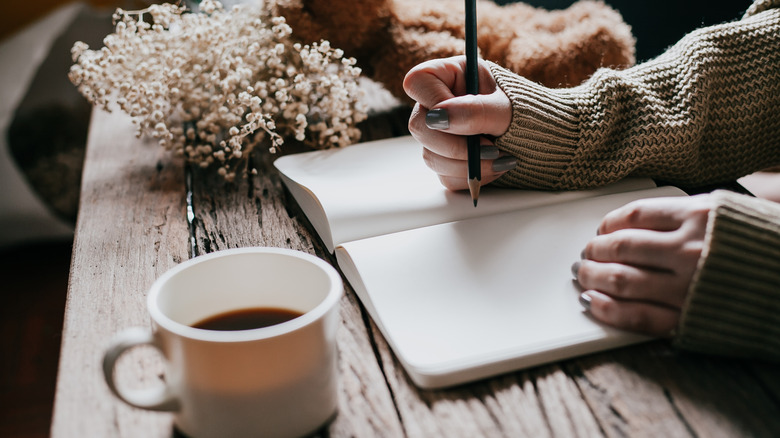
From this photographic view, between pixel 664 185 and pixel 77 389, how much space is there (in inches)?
27.5

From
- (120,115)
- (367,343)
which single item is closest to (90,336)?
(367,343)

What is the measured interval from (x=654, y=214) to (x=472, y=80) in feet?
0.87

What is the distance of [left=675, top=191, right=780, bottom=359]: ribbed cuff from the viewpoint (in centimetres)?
52

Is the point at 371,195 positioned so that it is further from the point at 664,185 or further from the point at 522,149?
the point at 664,185

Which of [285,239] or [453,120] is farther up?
[453,120]

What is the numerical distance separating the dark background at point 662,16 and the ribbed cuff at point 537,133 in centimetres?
75

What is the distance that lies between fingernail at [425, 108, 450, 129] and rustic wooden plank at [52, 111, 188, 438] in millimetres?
317

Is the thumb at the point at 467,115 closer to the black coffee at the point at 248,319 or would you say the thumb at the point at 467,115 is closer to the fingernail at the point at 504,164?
the fingernail at the point at 504,164

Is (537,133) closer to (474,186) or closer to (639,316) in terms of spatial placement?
(474,186)

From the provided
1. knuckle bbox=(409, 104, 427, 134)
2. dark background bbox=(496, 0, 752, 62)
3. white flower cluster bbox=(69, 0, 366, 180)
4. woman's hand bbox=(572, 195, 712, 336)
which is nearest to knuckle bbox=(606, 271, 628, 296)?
woman's hand bbox=(572, 195, 712, 336)

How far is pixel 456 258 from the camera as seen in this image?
2.12 feet

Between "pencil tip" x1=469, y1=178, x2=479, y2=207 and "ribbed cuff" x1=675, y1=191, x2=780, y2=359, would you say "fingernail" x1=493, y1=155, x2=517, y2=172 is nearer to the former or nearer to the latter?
"pencil tip" x1=469, y1=178, x2=479, y2=207

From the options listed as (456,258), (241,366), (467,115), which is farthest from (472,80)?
(241,366)

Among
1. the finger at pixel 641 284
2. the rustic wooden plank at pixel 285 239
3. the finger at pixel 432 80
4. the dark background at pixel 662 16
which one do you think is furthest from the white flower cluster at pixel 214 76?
the dark background at pixel 662 16
